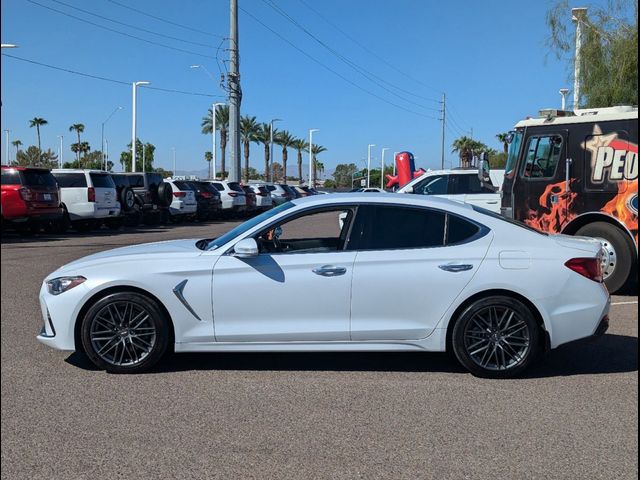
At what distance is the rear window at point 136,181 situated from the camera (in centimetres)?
2192

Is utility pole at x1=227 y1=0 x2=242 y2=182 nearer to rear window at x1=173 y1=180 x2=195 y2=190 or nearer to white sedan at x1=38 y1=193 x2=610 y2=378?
rear window at x1=173 y1=180 x2=195 y2=190

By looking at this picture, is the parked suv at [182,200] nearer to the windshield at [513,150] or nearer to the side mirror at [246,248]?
the windshield at [513,150]

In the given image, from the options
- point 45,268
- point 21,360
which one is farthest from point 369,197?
point 45,268

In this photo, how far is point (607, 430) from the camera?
13.9 ft

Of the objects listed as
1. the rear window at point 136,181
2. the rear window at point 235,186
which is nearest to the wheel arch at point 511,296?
the rear window at point 136,181

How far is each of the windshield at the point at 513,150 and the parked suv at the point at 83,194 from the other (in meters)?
12.0

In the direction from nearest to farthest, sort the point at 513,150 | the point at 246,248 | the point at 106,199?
the point at 246,248, the point at 513,150, the point at 106,199

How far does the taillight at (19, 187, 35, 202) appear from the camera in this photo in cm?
1364

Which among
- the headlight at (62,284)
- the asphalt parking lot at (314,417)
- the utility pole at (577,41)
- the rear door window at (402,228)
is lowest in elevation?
the asphalt parking lot at (314,417)

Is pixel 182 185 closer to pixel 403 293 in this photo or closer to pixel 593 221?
pixel 593 221

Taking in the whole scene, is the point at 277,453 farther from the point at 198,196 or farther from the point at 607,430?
the point at 198,196

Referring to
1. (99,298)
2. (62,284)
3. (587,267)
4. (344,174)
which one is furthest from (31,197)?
(344,174)

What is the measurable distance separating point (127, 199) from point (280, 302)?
1663 cm

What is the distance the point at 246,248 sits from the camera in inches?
203
